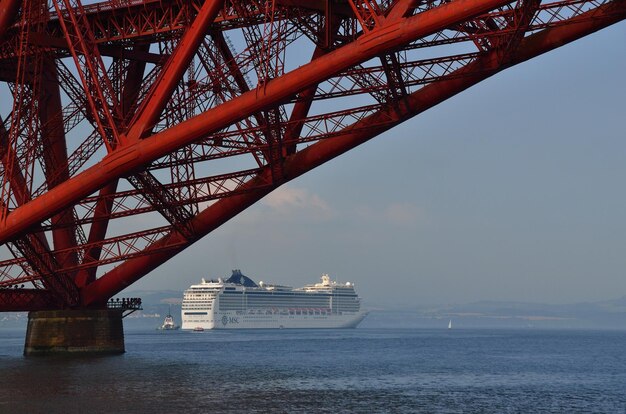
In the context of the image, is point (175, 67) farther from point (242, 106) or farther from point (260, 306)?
point (260, 306)

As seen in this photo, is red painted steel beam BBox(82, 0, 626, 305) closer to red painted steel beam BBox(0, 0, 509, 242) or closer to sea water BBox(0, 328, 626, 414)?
sea water BBox(0, 328, 626, 414)

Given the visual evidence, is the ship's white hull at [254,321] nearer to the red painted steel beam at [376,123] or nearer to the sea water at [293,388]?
the sea water at [293,388]

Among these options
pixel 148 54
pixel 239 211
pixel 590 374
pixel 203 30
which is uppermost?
pixel 148 54

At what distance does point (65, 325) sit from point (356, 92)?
2367cm

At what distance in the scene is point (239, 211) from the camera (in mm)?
36250

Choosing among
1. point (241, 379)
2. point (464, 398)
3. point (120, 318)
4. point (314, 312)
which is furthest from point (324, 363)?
point (314, 312)

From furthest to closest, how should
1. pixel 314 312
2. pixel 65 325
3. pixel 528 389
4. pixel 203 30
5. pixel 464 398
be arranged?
pixel 314 312 < pixel 65 325 < pixel 528 389 < pixel 464 398 < pixel 203 30

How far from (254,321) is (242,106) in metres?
139

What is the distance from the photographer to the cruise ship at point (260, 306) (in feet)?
518

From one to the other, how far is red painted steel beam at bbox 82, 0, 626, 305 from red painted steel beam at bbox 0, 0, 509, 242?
16.2 ft

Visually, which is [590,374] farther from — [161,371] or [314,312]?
[314,312]

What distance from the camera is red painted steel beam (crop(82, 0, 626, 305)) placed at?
950 inches

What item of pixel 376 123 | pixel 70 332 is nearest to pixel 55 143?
pixel 70 332

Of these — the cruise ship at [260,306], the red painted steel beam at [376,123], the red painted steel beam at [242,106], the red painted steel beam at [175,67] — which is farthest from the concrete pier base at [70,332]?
the cruise ship at [260,306]
